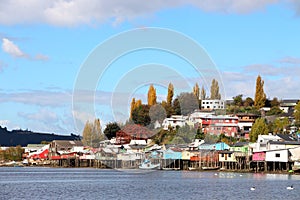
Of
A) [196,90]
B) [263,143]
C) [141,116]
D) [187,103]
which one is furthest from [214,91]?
[263,143]

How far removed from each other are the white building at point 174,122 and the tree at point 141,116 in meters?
3.23

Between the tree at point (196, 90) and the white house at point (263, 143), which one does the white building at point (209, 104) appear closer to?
the tree at point (196, 90)

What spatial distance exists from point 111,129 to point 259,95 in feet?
96.0

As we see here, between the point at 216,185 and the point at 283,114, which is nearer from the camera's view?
the point at 216,185

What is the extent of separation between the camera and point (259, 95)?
4956 inches

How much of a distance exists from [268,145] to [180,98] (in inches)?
1962

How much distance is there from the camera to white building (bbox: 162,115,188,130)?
377 feet

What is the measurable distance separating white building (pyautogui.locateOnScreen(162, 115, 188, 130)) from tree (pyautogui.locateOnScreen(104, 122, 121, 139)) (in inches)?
412

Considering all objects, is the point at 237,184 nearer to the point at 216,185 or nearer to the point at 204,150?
the point at 216,185

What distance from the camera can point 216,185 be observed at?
58375 millimetres

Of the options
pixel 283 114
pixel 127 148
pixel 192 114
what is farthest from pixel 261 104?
pixel 127 148

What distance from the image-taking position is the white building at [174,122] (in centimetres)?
11481

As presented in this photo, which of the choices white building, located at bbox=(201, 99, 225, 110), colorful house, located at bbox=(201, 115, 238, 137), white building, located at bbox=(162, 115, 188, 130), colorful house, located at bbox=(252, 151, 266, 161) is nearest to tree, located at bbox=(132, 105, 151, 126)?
white building, located at bbox=(162, 115, 188, 130)

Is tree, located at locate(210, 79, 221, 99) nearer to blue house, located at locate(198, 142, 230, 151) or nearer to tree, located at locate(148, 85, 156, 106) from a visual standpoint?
tree, located at locate(148, 85, 156, 106)
